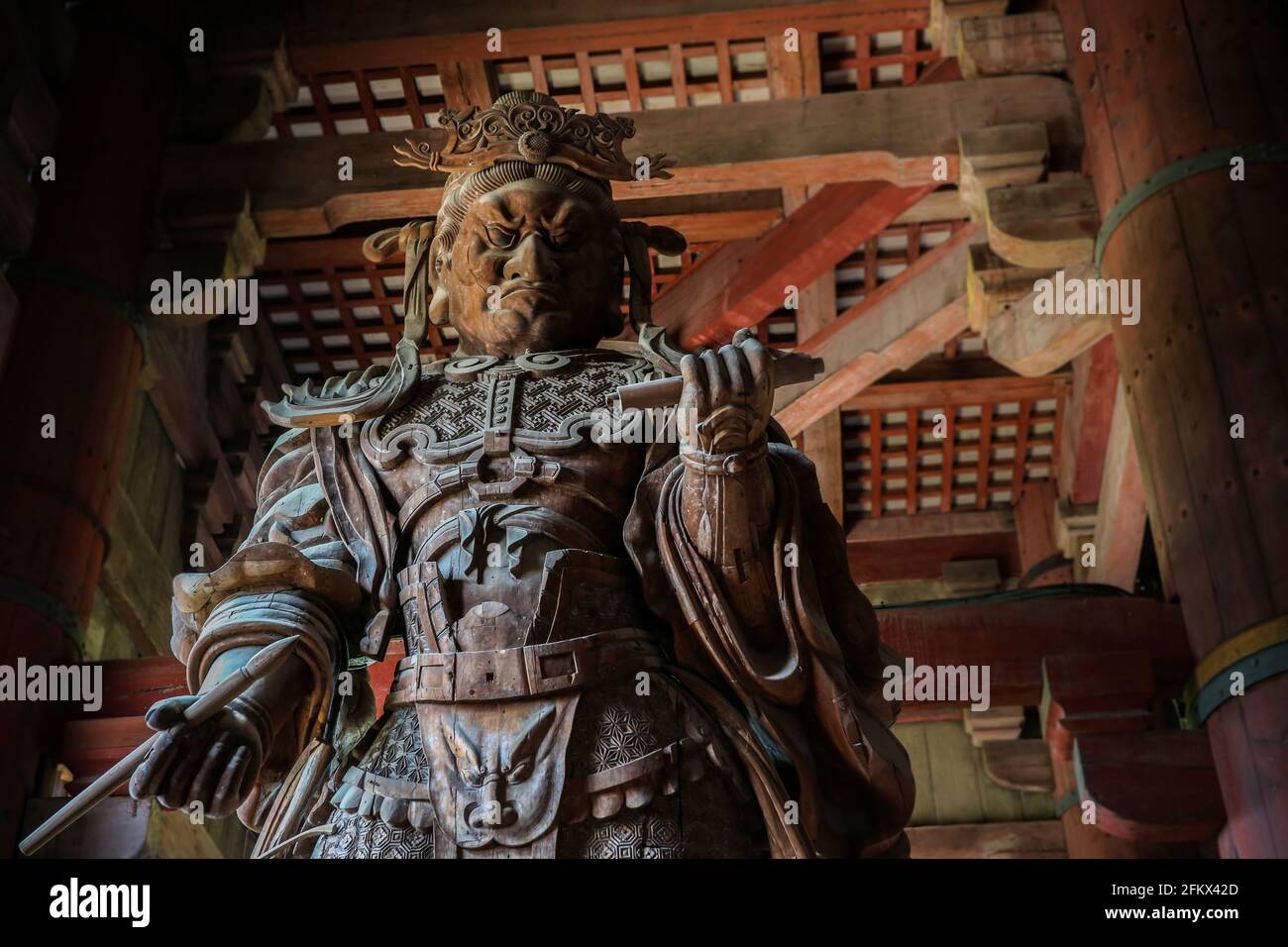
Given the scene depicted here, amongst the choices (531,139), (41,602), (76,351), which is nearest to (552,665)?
(531,139)

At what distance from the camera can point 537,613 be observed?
9.71 feet

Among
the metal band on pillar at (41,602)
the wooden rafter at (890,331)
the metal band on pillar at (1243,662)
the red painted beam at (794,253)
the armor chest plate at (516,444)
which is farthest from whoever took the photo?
the wooden rafter at (890,331)

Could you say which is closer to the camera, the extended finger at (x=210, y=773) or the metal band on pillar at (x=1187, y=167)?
the extended finger at (x=210, y=773)

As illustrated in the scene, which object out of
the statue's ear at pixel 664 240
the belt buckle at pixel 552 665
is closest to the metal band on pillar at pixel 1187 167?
the statue's ear at pixel 664 240

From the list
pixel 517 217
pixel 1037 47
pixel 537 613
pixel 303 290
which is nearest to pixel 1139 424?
pixel 1037 47

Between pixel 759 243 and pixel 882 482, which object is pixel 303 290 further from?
pixel 882 482

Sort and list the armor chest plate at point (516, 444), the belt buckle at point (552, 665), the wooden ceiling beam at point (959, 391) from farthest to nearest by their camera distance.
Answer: the wooden ceiling beam at point (959, 391)
the armor chest plate at point (516, 444)
the belt buckle at point (552, 665)

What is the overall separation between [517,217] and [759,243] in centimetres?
437

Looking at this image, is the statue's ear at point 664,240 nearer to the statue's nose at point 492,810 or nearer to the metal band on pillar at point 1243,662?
→ the statue's nose at point 492,810

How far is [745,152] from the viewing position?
7.18 meters

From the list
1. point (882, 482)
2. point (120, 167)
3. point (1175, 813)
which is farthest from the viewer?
point (882, 482)

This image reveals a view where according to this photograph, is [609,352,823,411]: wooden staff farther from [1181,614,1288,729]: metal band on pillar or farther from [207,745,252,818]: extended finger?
[1181,614,1288,729]: metal band on pillar

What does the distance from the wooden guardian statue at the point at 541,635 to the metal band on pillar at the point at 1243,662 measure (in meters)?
2.23

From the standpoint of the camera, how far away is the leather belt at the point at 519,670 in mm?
2865
